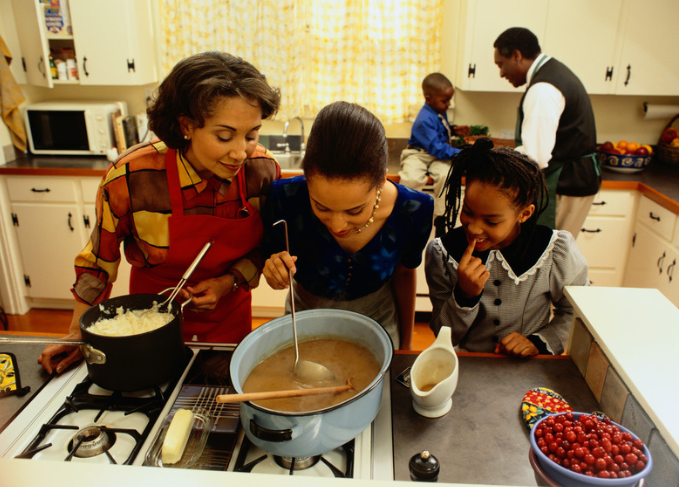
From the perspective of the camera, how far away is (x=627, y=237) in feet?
9.76

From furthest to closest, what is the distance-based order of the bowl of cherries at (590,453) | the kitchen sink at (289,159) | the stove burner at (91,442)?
the kitchen sink at (289,159) < the stove burner at (91,442) < the bowl of cherries at (590,453)

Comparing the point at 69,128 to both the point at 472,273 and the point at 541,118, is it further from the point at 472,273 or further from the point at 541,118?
the point at 472,273

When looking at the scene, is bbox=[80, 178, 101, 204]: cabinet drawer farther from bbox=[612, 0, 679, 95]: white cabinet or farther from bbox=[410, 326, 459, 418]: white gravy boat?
bbox=[612, 0, 679, 95]: white cabinet

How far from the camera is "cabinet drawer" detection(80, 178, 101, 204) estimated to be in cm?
288

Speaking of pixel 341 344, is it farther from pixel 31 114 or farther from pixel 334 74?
pixel 31 114

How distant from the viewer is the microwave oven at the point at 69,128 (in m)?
3.05

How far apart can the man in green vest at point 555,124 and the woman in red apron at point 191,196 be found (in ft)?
5.30

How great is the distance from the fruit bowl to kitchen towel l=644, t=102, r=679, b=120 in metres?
0.33

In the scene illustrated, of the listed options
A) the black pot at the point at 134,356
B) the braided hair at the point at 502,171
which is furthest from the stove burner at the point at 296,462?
the braided hair at the point at 502,171

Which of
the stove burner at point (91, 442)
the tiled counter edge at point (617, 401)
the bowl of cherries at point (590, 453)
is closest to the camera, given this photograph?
the bowl of cherries at point (590, 453)

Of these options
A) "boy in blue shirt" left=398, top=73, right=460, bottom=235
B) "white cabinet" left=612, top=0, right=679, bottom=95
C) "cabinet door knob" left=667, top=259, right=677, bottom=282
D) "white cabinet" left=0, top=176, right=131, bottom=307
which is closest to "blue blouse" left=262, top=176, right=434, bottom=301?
"boy in blue shirt" left=398, top=73, right=460, bottom=235

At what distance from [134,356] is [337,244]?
0.54m

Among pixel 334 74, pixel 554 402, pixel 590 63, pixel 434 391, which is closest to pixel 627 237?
pixel 590 63

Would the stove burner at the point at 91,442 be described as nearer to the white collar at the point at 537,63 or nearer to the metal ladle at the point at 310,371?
the metal ladle at the point at 310,371
